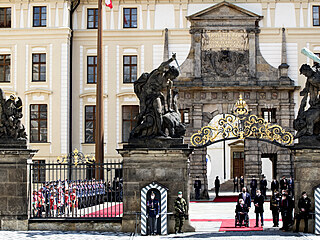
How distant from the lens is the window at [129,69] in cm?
4097

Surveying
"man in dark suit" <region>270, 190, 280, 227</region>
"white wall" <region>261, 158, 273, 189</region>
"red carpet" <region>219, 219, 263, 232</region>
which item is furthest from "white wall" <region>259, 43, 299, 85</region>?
"man in dark suit" <region>270, 190, 280, 227</region>

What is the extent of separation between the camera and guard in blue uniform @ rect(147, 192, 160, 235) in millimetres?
19500

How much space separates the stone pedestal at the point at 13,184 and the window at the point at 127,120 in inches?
792

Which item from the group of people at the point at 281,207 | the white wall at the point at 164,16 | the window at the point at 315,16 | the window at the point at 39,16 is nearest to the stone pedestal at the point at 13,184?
the group of people at the point at 281,207

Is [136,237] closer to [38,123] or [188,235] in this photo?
[188,235]

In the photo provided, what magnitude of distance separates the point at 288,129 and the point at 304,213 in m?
20.1

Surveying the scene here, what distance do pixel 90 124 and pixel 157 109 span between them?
21.3 m

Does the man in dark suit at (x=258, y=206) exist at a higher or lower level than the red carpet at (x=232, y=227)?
higher

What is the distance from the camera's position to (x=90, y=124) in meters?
40.8

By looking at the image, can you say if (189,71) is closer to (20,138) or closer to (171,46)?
(171,46)

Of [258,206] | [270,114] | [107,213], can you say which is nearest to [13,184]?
[107,213]

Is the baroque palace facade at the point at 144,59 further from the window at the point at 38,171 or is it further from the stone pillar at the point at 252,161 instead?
the window at the point at 38,171

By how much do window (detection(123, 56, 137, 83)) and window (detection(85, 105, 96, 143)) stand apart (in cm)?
276

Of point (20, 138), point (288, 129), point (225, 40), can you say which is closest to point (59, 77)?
point (225, 40)
